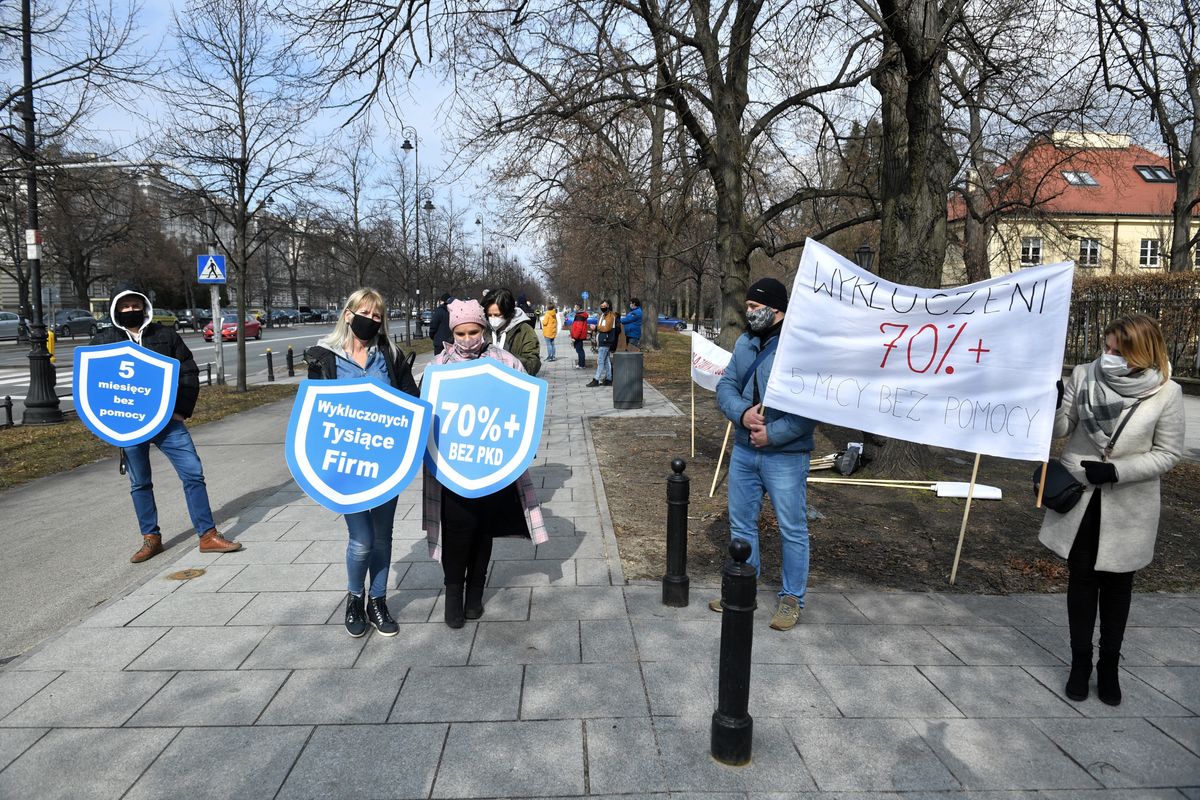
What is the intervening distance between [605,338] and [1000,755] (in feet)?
49.6

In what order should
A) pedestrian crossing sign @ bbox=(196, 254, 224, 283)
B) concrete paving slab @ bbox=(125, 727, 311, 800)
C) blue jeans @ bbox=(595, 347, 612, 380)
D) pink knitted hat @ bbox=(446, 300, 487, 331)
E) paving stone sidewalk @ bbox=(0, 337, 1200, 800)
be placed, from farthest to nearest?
blue jeans @ bbox=(595, 347, 612, 380), pedestrian crossing sign @ bbox=(196, 254, 224, 283), pink knitted hat @ bbox=(446, 300, 487, 331), paving stone sidewalk @ bbox=(0, 337, 1200, 800), concrete paving slab @ bbox=(125, 727, 311, 800)

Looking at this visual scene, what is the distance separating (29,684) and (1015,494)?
795cm

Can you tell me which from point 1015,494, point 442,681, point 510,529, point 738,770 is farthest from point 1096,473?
point 1015,494

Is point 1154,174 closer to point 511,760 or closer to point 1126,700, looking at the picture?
point 1126,700

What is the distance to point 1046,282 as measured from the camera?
4.30 meters

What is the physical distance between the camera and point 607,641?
159 inches

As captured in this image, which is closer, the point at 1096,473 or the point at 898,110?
the point at 1096,473

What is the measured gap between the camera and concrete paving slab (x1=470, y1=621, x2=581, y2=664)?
383cm

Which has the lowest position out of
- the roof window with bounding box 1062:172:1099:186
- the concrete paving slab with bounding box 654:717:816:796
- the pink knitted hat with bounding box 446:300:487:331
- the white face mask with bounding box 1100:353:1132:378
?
the concrete paving slab with bounding box 654:717:816:796

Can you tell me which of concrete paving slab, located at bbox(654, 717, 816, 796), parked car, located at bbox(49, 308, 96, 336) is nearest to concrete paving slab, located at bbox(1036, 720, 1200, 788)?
concrete paving slab, located at bbox(654, 717, 816, 796)

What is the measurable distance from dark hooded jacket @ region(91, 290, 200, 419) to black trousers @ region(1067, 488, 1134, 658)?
5.38 m

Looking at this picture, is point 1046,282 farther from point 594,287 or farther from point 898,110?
point 594,287

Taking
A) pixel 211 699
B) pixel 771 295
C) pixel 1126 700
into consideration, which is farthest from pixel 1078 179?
pixel 211 699

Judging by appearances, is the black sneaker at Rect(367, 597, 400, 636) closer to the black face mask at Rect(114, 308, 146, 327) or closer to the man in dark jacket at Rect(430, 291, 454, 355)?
the black face mask at Rect(114, 308, 146, 327)
